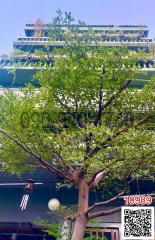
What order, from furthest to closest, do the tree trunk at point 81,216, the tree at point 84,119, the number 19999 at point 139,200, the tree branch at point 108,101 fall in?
the tree branch at point 108,101
the tree at point 84,119
the tree trunk at point 81,216
the number 19999 at point 139,200

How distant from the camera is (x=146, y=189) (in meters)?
7.18

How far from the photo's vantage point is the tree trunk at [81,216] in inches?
144

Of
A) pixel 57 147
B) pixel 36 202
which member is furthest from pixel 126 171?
pixel 36 202

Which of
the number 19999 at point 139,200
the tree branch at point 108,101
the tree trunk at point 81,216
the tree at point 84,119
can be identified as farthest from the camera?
the tree branch at point 108,101

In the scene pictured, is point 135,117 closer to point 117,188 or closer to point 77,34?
point 77,34

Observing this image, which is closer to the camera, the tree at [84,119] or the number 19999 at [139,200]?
the number 19999 at [139,200]

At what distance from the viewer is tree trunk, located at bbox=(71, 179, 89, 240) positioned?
144 inches

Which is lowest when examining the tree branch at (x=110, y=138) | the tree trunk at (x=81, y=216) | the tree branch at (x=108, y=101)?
the tree trunk at (x=81, y=216)

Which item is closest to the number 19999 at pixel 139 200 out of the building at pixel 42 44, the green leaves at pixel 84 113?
the green leaves at pixel 84 113

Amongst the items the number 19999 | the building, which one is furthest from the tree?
the building

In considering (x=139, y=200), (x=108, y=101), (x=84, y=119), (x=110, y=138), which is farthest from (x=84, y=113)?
(x=139, y=200)

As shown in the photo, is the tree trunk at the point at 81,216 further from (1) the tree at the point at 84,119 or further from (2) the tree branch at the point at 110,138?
(2) the tree branch at the point at 110,138

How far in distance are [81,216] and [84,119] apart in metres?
1.36

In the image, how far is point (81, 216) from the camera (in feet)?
12.4
